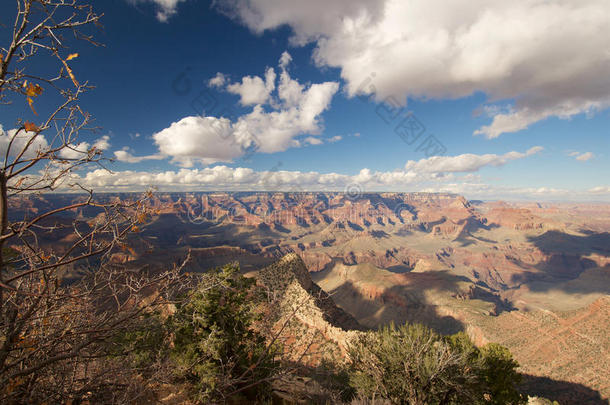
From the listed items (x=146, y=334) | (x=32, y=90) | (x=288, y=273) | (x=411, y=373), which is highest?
(x=32, y=90)

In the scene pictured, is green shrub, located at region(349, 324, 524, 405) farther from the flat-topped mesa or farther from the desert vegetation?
the flat-topped mesa

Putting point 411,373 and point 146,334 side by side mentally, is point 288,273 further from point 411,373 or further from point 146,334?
point 146,334

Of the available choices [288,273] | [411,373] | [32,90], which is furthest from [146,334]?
[288,273]

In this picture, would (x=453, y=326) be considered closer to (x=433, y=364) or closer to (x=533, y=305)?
(x=433, y=364)

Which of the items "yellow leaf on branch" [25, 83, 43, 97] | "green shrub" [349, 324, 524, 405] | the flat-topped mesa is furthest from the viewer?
the flat-topped mesa

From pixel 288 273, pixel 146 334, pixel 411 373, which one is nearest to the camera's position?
pixel 146 334

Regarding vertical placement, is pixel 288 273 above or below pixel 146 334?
below

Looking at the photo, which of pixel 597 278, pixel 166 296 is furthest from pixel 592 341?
pixel 597 278

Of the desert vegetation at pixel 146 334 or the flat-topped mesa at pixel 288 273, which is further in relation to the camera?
the flat-topped mesa at pixel 288 273

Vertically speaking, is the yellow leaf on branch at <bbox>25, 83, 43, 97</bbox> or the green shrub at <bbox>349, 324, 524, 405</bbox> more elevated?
the yellow leaf on branch at <bbox>25, 83, 43, 97</bbox>

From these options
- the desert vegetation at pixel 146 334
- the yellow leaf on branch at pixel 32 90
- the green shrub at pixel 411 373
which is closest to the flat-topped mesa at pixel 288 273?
the desert vegetation at pixel 146 334

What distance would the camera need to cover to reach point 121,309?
4426mm

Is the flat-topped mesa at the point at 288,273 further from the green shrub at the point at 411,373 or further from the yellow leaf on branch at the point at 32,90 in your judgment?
the yellow leaf on branch at the point at 32,90

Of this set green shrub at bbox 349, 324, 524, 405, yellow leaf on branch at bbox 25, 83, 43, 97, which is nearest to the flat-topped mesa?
green shrub at bbox 349, 324, 524, 405
